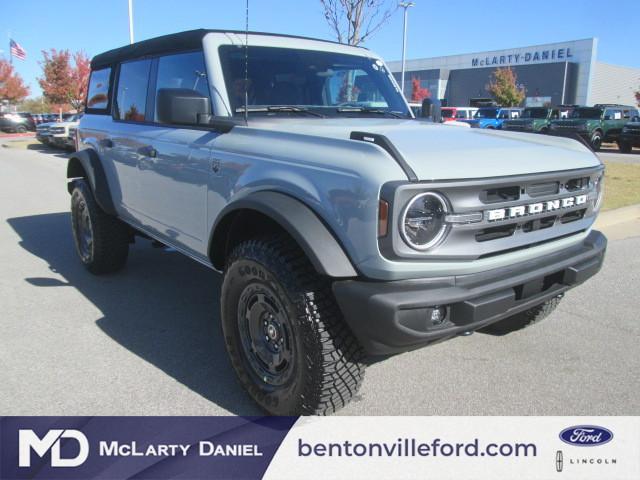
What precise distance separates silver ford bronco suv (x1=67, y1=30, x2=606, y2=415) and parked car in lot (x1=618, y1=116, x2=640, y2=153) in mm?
20218

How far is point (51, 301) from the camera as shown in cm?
443

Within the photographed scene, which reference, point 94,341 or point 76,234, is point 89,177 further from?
point 94,341

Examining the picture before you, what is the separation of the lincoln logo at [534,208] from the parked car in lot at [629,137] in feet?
68.2

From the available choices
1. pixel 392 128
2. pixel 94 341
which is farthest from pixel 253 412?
pixel 392 128

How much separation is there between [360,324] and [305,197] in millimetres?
639

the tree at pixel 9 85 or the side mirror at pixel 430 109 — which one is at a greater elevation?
the tree at pixel 9 85

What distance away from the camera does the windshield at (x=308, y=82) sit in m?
3.28

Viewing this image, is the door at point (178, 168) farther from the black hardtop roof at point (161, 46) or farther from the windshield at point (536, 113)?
the windshield at point (536, 113)

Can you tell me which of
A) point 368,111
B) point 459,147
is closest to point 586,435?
point 459,147

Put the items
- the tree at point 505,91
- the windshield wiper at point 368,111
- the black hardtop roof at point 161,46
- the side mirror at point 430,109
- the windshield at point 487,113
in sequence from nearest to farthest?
1. the black hardtop roof at point 161,46
2. the windshield wiper at point 368,111
3. the side mirror at point 430,109
4. the windshield at point 487,113
5. the tree at point 505,91

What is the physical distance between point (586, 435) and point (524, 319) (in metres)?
1.16

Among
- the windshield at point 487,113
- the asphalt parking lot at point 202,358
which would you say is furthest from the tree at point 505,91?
the asphalt parking lot at point 202,358

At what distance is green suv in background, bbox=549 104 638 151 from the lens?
69.8 feet

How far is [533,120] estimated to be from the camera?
22562 mm
